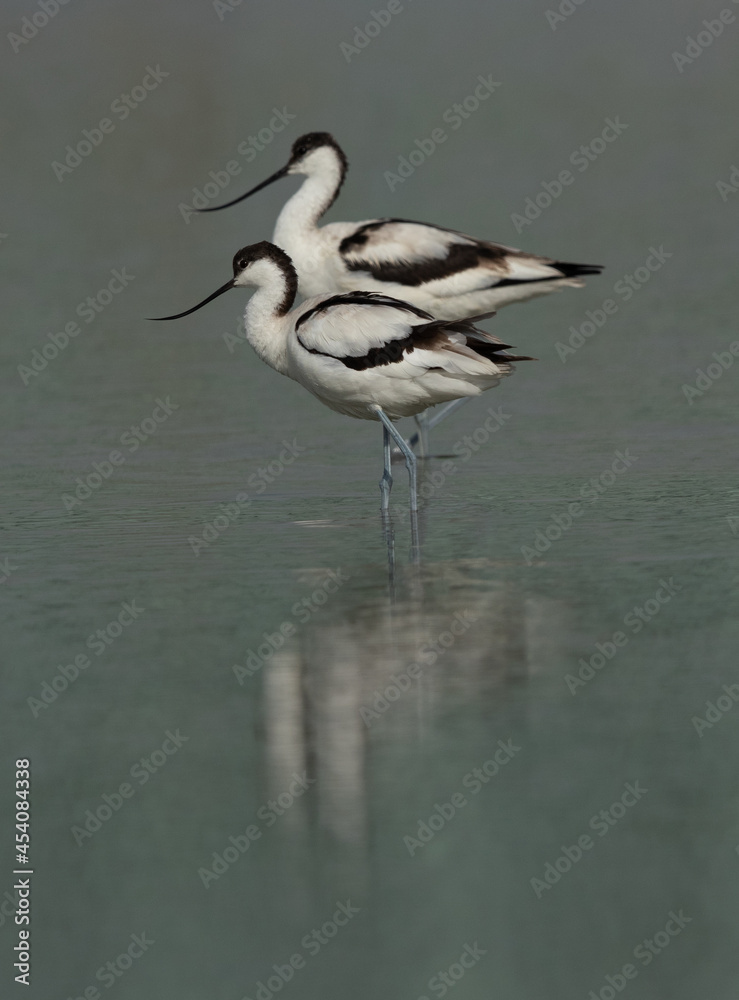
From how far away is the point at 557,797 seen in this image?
5996mm

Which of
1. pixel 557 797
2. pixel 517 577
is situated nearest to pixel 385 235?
pixel 517 577

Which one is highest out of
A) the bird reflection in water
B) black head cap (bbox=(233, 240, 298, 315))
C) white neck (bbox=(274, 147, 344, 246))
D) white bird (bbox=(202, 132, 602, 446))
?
white neck (bbox=(274, 147, 344, 246))

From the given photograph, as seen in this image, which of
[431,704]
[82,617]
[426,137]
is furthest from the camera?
[426,137]

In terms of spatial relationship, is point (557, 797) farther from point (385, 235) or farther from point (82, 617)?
point (385, 235)

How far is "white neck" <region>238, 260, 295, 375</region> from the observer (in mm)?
10758

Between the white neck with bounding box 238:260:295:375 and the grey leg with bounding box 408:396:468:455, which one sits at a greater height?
the white neck with bounding box 238:260:295:375

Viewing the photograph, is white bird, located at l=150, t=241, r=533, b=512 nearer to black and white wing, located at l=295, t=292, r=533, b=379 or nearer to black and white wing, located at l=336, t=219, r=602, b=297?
black and white wing, located at l=295, t=292, r=533, b=379

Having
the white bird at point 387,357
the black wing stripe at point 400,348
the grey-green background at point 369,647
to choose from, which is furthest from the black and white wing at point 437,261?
the black wing stripe at point 400,348

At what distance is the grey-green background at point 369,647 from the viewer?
5.31 metres

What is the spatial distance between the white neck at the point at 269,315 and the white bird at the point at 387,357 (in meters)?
0.25

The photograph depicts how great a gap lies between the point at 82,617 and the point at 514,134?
20.0 meters

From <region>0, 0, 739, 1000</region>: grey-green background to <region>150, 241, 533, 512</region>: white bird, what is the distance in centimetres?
56

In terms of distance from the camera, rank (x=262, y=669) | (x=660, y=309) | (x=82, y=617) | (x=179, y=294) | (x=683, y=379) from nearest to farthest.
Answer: (x=262, y=669) < (x=82, y=617) < (x=683, y=379) < (x=660, y=309) < (x=179, y=294)

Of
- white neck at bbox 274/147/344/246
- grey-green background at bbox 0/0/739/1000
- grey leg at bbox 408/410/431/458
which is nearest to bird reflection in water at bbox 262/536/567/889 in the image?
grey-green background at bbox 0/0/739/1000
